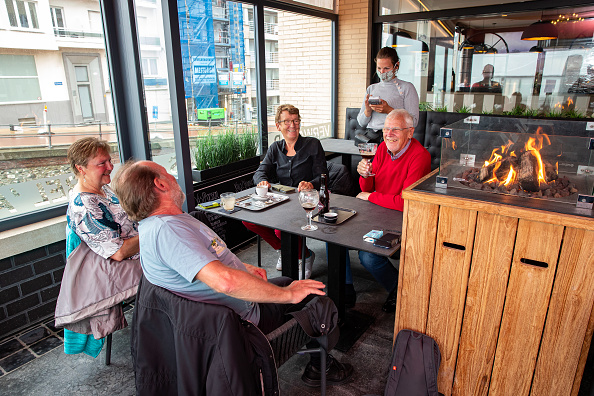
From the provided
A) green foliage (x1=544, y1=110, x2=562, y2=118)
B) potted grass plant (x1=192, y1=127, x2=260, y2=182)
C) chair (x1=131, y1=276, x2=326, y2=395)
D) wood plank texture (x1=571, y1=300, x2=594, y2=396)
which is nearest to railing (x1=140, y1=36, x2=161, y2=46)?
potted grass plant (x1=192, y1=127, x2=260, y2=182)

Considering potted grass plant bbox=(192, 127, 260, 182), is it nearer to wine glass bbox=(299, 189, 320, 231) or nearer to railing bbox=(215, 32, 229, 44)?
railing bbox=(215, 32, 229, 44)

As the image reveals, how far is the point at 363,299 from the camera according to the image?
121 inches

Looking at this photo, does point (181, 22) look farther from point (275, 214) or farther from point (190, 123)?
point (275, 214)

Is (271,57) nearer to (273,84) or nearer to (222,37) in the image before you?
(273,84)

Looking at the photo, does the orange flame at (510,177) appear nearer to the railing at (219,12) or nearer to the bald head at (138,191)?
the bald head at (138,191)

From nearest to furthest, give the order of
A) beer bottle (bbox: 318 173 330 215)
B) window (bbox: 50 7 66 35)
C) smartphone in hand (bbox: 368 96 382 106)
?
beer bottle (bbox: 318 173 330 215) → window (bbox: 50 7 66 35) → smartphone in hand (bbox: 368 96 382 106)

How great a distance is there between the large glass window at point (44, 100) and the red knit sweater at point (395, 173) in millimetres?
2219

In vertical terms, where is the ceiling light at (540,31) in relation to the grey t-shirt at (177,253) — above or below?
above

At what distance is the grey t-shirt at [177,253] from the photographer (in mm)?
1464

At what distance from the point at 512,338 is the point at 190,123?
3023 millimetres

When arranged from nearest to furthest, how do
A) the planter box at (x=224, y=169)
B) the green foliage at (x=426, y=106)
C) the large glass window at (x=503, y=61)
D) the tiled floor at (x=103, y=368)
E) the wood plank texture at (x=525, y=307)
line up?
1. the wood plank texture at (x=525, y=307)
2. the tiled floor at (x=103, y=368)
3. the planter box at (x=224, y=169)
4. the large glass window at (x=503, y=61)
5. the green foliage at (x=426, y=106)

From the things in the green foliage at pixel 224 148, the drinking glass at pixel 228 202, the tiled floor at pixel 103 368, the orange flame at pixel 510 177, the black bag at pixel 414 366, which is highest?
the orange flame at pixel 510 177

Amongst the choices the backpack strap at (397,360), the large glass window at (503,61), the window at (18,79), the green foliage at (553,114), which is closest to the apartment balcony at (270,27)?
the large glass window at (503,61)

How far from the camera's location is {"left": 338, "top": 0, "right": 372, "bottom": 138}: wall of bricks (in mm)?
5703
